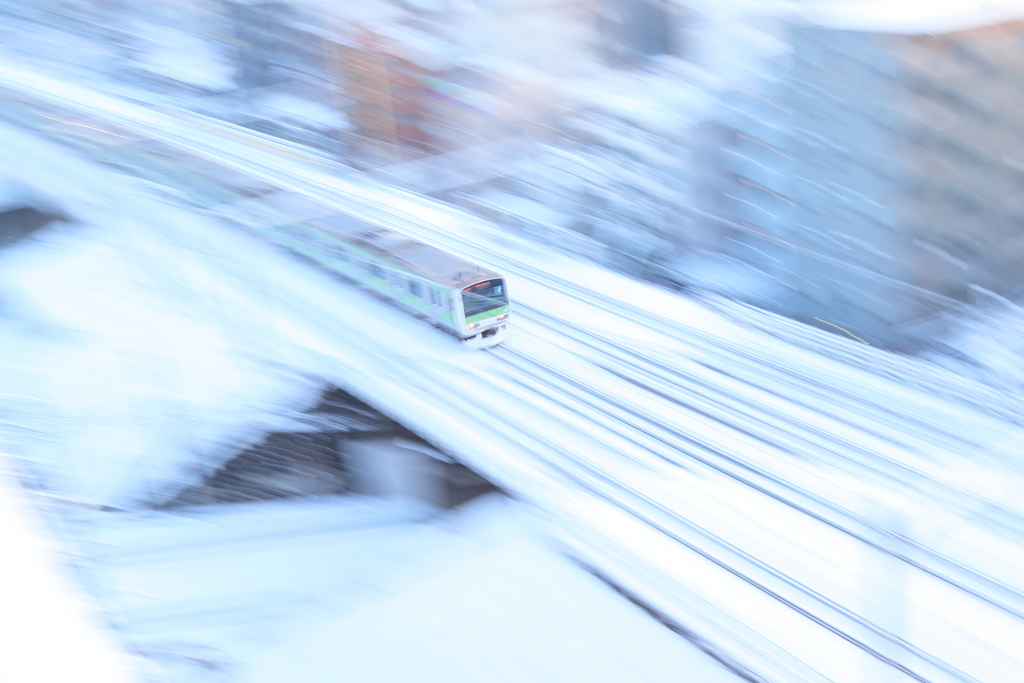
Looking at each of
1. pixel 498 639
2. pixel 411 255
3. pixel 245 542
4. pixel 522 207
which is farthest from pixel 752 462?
pixel 522 207

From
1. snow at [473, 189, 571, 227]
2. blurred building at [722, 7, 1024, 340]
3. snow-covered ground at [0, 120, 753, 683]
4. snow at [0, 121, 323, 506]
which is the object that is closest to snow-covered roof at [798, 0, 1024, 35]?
blurred building at [722, 7, 1024, 340]

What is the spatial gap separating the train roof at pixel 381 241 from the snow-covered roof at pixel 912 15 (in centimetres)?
330

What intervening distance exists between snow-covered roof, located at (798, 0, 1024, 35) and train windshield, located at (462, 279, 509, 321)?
10.6ft

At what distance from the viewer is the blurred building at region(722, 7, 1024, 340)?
5773 millimetres

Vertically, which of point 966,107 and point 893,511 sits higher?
point 966,107

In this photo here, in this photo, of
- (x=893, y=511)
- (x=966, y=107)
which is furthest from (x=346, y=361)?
(x=966, y=107)

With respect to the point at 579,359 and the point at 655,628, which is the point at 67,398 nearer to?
the point at 579,359

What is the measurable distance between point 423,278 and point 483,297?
1.64 ft

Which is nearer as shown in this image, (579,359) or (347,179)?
(579,359)

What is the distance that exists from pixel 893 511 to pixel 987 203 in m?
3.60

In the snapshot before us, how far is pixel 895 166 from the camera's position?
19.3ft

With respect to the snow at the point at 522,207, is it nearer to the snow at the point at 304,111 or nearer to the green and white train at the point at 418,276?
the green and white train at the point at 418,276

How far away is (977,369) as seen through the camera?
5.65m

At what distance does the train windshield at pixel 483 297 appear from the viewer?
556 cm
